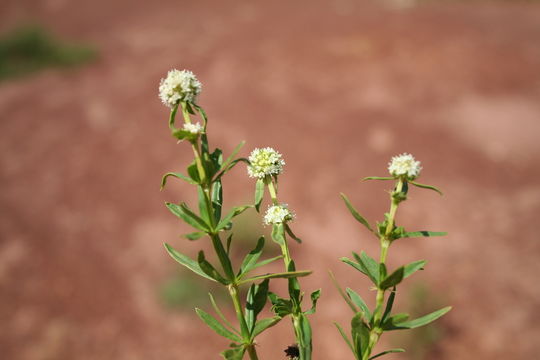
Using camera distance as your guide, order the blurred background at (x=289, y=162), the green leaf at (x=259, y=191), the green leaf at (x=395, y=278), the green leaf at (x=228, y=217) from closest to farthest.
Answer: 1. the green leaf at (x=395, y=278)
2. the green leaf at (x=228, y=217)
3. the green leaf at (x=259, y=191)
4. the blurred background at (x=289, y=162)

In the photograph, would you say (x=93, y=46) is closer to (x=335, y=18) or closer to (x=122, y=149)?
(x=122, y=149)

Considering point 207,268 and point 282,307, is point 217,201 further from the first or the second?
point 282,307

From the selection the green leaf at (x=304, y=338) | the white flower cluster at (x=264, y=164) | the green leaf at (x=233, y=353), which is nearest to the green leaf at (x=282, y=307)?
the green leaf at (x=304, y=338)

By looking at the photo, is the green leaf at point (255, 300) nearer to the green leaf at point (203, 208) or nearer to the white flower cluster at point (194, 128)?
the green leaf at point (203, 208)

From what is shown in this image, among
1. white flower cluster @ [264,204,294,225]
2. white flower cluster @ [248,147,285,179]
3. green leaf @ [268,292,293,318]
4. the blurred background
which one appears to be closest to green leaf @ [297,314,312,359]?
green leaf @ [268,292,293,318]

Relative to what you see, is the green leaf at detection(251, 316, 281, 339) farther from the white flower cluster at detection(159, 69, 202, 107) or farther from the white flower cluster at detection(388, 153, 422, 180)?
the white flower cluster at detection(159, 69, 202, 107)
